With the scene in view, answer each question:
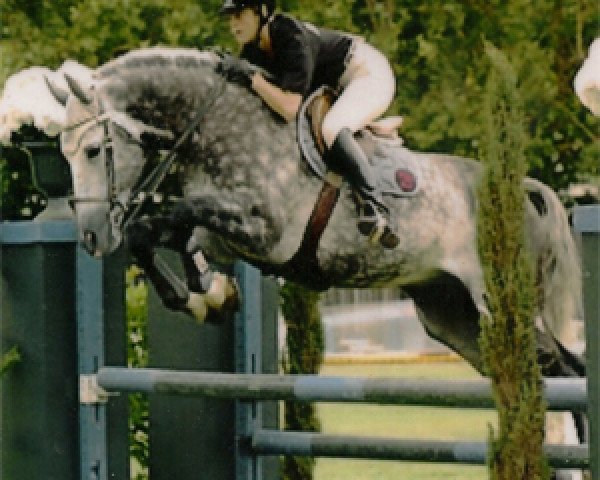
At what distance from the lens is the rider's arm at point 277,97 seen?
4500 millimetres

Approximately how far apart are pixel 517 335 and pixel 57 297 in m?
1.79

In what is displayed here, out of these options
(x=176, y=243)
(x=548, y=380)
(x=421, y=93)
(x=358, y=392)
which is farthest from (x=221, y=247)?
(x=421, y=93)

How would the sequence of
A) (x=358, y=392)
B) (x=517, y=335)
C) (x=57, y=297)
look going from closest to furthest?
(x=517, y=335) → (x=358, y=392) → (x=57, y=297)

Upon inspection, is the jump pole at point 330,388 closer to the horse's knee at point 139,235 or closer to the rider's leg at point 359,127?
the horse's knee at point 139,235

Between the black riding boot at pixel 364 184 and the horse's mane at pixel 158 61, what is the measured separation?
18.0 inches

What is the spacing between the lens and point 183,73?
4625 millimetres

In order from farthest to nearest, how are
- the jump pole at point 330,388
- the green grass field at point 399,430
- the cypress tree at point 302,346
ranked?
the green grass field at point 399,430
the cypress tree at point 302,346
the jump pole at point 330,388

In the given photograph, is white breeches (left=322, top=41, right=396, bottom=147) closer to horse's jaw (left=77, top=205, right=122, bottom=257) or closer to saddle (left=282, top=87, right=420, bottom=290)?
saddle (left=282, top=87, right=420, bottom=290)

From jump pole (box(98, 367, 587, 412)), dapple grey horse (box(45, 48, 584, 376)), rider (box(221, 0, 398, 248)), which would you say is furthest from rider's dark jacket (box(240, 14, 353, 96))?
jump pole (box(98, 367, 587, 412))

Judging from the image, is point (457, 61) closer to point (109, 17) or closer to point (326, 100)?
point (109, 17)

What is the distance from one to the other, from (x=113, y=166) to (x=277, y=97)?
1.60 feet

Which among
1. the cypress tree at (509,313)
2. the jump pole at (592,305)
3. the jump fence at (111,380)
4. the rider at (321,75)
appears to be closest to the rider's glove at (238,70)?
the rider at (321,75)

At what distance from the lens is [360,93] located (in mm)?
4629

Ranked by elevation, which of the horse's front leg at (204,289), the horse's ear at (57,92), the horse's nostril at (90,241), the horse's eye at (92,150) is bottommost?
the horse's front leg at (204,289)
